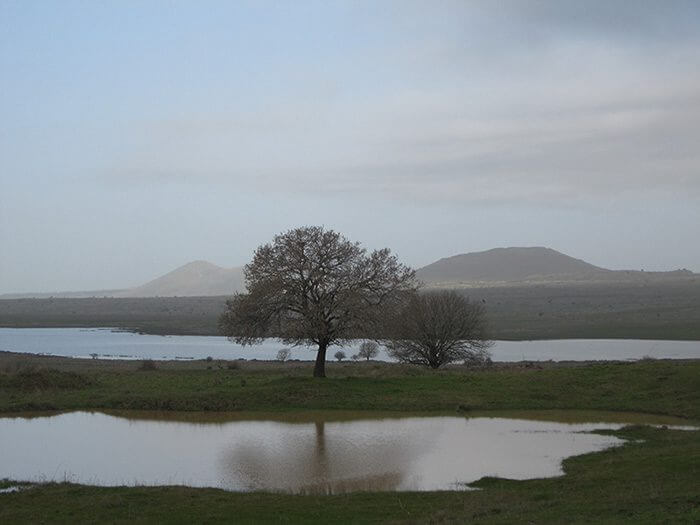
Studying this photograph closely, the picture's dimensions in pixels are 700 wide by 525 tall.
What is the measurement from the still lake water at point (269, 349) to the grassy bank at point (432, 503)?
47098 mm

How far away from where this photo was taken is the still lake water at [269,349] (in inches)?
2709

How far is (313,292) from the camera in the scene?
3900 centimetres

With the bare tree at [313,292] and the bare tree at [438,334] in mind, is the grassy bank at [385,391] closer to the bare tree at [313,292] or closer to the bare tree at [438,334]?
the bare tree at [313,292]

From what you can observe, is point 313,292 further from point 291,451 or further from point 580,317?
point 580,317

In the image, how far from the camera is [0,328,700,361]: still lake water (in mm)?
68812

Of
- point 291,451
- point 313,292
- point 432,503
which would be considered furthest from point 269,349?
point 432,503

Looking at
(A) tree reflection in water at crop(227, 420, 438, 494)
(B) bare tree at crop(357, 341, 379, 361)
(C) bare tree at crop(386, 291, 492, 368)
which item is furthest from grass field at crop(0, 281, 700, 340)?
(A) tree reflection in water at crop(227, 420, 438, 494)

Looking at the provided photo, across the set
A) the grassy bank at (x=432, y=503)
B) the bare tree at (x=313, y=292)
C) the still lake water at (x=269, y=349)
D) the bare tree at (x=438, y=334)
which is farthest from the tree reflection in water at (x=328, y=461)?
the still lake water at (x=269, y=349)

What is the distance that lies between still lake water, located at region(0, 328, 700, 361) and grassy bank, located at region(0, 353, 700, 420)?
91.3 feet

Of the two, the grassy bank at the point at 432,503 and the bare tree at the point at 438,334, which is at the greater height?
the bare tree at the point at 438,334

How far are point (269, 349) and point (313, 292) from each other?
51620mm

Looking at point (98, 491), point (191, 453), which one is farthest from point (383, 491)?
point (191, 453)

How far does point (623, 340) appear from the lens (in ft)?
288

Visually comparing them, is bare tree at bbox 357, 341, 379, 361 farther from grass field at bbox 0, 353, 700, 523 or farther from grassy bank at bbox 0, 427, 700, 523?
grassy bank at bbox 0, 427, 700, 523
